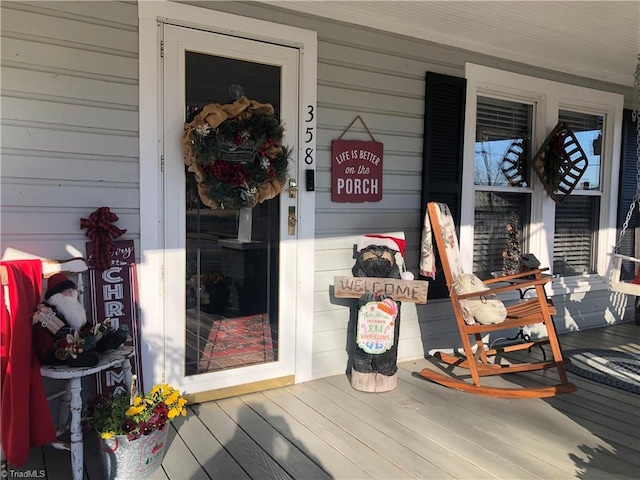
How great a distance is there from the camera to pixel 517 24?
3416 mm

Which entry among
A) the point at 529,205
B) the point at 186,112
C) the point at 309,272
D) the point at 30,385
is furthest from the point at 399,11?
the point at 30,385

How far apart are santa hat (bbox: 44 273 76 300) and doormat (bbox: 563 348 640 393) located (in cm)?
325

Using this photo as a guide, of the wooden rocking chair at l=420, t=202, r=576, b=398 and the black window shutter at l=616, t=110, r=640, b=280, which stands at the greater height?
the black window shutter at l=616, t=110, r=640, b=280

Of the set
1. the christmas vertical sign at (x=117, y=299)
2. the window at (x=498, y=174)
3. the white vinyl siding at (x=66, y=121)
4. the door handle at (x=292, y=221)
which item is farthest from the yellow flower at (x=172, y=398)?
the window at (x=498, y=174)

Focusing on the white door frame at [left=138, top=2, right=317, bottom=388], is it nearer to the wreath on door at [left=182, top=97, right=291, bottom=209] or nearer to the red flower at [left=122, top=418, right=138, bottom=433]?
the wreath on door at [left=182, top=97, right=291, bottom=209]

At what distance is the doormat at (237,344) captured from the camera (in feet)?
9.67

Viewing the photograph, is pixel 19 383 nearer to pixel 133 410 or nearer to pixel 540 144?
pixel 133 410

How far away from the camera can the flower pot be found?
2023 mm

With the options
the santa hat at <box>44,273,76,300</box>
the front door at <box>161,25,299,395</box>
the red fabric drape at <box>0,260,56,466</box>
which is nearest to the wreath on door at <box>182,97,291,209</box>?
the front door at <box>161,25,299,395</box>

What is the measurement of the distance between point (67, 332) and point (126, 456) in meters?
0.59

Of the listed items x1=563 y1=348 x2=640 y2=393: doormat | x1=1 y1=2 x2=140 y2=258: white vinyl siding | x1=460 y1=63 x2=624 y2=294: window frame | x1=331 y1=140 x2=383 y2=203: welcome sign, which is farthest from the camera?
x1=460 y1=63 x2=624 y2=294: window frame

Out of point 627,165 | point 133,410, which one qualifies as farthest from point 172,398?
point 627,165

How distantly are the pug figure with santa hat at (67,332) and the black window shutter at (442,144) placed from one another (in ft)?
7.48

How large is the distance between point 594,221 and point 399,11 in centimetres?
303
